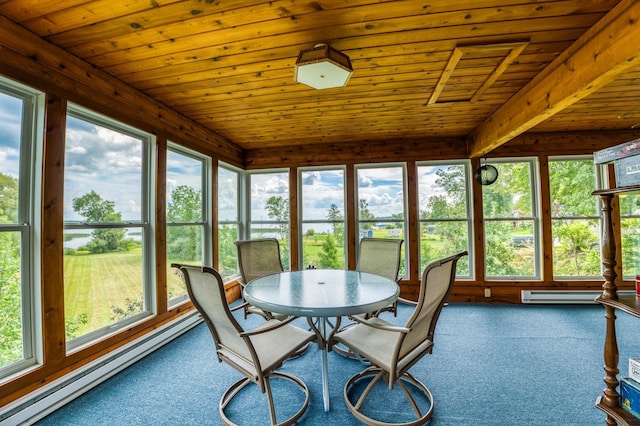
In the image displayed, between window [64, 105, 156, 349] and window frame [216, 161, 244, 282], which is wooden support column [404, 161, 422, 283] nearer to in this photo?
window frame [216, 161, 244, 282]

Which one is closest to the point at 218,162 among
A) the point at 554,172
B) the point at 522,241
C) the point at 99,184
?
the point at 99,184

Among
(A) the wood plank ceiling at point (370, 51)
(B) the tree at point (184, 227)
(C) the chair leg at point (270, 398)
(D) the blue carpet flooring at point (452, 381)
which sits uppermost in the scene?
(A) the wood plank ceiling at point (370, 51)

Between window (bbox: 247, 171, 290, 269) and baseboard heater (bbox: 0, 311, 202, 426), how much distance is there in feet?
6.91

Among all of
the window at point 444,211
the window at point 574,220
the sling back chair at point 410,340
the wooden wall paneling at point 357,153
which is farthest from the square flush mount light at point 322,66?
the window at point 574,220

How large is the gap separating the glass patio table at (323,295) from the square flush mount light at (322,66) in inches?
60.6

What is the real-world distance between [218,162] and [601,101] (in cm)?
471

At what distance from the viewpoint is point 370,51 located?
1.99m

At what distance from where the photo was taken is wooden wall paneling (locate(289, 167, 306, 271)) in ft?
15.0

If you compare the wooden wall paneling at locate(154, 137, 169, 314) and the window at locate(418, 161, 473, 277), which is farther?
the window at locate(418, 161, 473, 277)

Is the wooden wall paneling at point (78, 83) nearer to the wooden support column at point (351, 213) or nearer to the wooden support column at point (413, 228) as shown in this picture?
the wooden support column at point (351, 213)

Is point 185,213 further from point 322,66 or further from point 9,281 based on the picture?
point 322,66

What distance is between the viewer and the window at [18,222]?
1743mm

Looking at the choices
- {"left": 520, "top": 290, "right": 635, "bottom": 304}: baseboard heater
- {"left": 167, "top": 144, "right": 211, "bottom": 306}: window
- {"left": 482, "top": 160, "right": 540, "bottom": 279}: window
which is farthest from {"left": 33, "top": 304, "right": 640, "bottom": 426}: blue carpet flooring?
{"left": 482, "top": 160, "right": 540, "bottom": 279}: window

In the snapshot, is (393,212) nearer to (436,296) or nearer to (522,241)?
(522,241)
